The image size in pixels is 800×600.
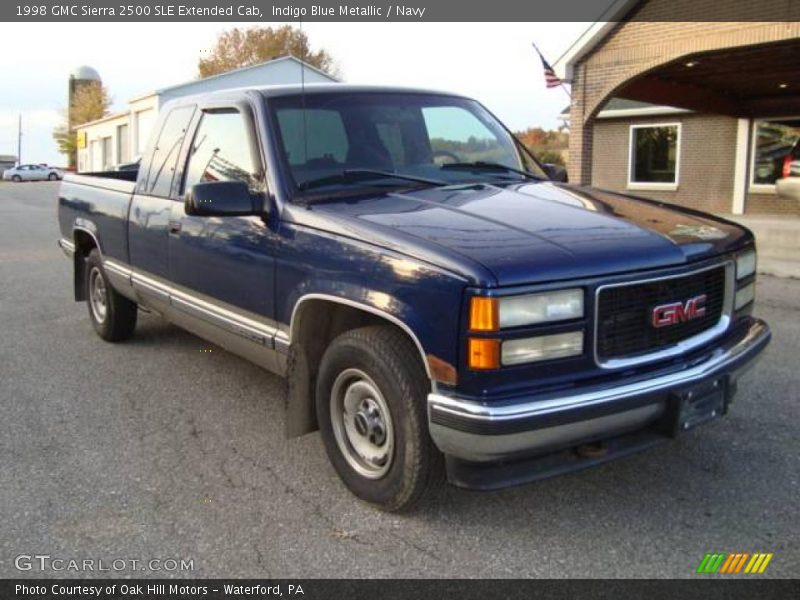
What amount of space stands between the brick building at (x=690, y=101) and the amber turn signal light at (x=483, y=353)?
1081 cm

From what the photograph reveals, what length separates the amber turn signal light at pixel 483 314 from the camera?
109 inches

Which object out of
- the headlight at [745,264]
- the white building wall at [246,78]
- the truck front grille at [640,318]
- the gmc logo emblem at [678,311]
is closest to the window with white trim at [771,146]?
the headlight at [745,264]

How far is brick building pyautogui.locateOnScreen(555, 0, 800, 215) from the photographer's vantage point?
1263 cm

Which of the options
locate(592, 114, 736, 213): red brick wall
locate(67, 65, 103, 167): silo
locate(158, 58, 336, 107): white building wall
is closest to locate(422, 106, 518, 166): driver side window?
locate(592, 114, 736, 213): red brick wall

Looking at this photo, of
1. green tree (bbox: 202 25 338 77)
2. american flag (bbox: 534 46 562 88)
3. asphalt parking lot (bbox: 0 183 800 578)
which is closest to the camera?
asphalt parking lot (bbox: 0 183 800 578)

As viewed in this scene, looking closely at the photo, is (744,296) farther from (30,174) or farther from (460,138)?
(30,174)

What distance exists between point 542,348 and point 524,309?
Result: 0.55 ft

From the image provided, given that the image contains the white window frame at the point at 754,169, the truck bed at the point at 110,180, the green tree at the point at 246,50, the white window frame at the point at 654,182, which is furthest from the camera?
the green tree at the point at 246,50

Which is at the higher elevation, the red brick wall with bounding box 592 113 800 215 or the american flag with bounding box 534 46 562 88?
the american flag with bounding box 534 46 562 88

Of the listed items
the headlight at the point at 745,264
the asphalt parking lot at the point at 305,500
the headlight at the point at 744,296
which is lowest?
the asphalt parking lot at the point at 305,500

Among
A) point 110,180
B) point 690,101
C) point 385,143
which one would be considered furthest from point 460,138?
point 690,101

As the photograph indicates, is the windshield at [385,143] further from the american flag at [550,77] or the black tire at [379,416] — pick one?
the american flag at [550,77]

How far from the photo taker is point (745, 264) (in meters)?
3.77

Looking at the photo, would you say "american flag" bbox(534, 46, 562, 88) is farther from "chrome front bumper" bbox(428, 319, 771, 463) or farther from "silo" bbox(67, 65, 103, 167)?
"silo" bbox(67, 65, 103, 167)
